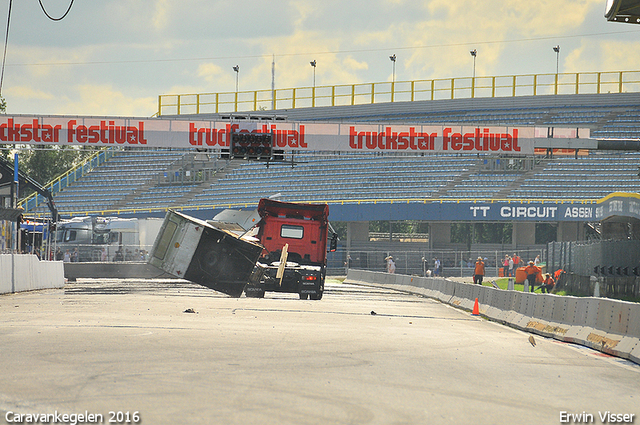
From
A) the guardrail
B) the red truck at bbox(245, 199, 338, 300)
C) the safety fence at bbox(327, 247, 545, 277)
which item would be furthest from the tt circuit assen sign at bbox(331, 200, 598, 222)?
the red truck at bbox(245, 199, 338, 300)

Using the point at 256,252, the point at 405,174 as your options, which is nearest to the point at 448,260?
the point at 405,174

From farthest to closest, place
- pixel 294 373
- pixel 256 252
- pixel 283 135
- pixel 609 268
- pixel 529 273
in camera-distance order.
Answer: pixel 529 273
pixel 283 135
pixel 609 268
pixel 256 252
pixel 294 373

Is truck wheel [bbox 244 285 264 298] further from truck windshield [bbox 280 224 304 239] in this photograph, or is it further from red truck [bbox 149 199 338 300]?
truck windshield [bbox 280 224 304 239]

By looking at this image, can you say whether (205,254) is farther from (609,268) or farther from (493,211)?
(493,211)

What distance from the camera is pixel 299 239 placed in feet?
85.8

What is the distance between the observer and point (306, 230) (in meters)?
26.2

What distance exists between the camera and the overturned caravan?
2219cm

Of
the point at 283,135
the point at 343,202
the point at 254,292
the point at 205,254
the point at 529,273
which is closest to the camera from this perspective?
the point at 205,254

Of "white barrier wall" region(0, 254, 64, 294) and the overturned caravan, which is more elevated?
the overturned caravan

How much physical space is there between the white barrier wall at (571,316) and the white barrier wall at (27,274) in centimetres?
1345

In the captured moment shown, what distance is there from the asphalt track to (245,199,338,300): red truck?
931 cm

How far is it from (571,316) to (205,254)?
34.8 feet

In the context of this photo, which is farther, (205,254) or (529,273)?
(529,273)

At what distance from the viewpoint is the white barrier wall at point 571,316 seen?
1226 cm
